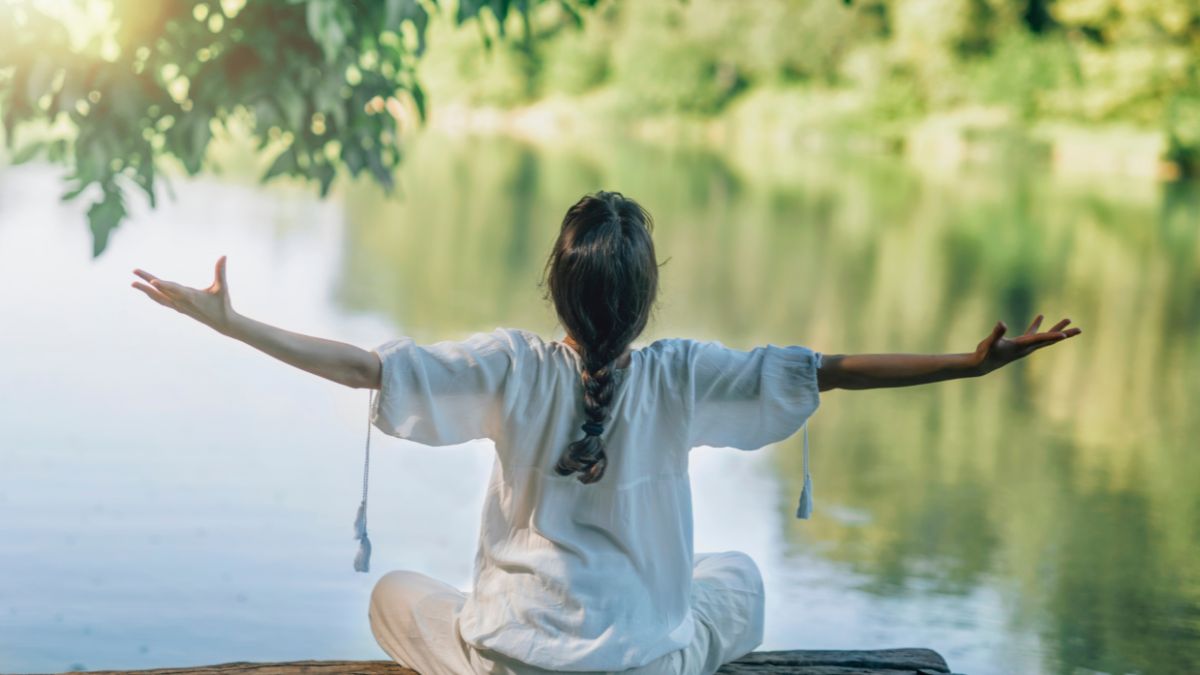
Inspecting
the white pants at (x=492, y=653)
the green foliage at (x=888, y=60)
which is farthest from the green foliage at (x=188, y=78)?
the green foliage at (x=888, y=60)

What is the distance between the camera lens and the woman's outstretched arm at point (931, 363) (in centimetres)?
200

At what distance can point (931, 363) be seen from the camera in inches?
79.4

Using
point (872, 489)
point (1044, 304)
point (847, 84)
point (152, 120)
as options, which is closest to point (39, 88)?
point (152, 120)

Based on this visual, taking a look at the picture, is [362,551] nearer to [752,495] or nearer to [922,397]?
[752,495]

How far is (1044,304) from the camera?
10.4 metres

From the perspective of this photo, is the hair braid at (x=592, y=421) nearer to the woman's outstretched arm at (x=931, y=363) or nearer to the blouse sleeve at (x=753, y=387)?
the blouse sleeve at (x=753, y=387)

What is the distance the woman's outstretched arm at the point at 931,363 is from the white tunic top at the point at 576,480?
1.7 inches

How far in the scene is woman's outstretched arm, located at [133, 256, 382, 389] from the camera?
1.81 m

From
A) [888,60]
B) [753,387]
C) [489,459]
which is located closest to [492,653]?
[753,387]

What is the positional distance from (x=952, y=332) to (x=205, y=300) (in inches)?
308

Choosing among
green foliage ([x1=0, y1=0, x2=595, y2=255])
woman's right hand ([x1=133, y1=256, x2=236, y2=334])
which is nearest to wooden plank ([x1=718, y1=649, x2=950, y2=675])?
woman's right hand ([x1=133, y1=256, x2=236, y2=334])

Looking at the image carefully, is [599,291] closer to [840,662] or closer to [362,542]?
[362,542]

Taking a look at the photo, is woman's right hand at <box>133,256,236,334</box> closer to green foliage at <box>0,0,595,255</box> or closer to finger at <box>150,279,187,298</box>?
finger at <box>150,279,187,298</box>

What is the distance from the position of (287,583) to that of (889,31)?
33532mm
